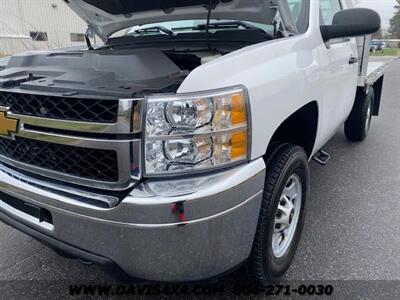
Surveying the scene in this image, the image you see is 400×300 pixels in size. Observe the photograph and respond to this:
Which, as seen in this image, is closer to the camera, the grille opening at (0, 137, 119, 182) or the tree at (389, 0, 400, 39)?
the grille opening at (0, 137, 119, 182)

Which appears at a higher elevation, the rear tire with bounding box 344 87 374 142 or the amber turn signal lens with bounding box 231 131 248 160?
the amber turn signal lens with bounding box 231 131 248 160

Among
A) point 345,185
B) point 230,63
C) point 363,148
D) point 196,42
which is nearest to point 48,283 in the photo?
point 230,63

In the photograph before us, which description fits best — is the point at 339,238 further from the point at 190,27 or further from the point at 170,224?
the point at 190,27

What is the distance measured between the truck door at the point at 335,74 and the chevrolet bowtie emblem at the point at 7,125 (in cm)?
196

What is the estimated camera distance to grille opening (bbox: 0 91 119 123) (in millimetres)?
1614

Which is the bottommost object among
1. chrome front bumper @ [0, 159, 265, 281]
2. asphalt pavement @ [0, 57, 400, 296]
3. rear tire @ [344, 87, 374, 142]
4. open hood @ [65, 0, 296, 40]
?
asphalt pavement @ [0, 57, 400, 296]

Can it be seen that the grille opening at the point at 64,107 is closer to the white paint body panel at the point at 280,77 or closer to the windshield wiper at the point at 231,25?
the white paint body panel at the point at 280,77

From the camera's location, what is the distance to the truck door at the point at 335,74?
2.73 meters

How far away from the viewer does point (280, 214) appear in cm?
227

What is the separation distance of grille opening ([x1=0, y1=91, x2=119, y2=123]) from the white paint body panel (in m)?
0.33

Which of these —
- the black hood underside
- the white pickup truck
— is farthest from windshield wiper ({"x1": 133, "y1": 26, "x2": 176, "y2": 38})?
the white pickup truck

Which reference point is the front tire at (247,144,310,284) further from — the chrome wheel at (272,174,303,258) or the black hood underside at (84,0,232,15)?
the black hood underside at (84,0,232,15)

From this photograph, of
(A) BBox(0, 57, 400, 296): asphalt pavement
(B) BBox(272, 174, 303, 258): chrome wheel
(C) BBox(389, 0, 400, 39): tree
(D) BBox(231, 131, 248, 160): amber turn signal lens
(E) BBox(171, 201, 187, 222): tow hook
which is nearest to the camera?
(E) BBox(171, 201, 187, 222): tow hook

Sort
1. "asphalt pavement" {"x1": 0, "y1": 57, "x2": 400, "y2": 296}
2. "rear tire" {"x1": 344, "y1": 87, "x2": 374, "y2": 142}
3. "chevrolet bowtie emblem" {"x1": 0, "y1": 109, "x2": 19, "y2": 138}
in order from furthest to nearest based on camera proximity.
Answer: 1. "rear tire" {"x1": 344, "y1": 87, "x2": 374, "y2": 142}
2. "asphalt pavement" {"x1": 0, "y1": 57, "x2": 400, "y2": 296}
3. "chevrolet bowtie emblem" {"x1": 0, "y1": 109, "x2": 19, "y2": 138}
